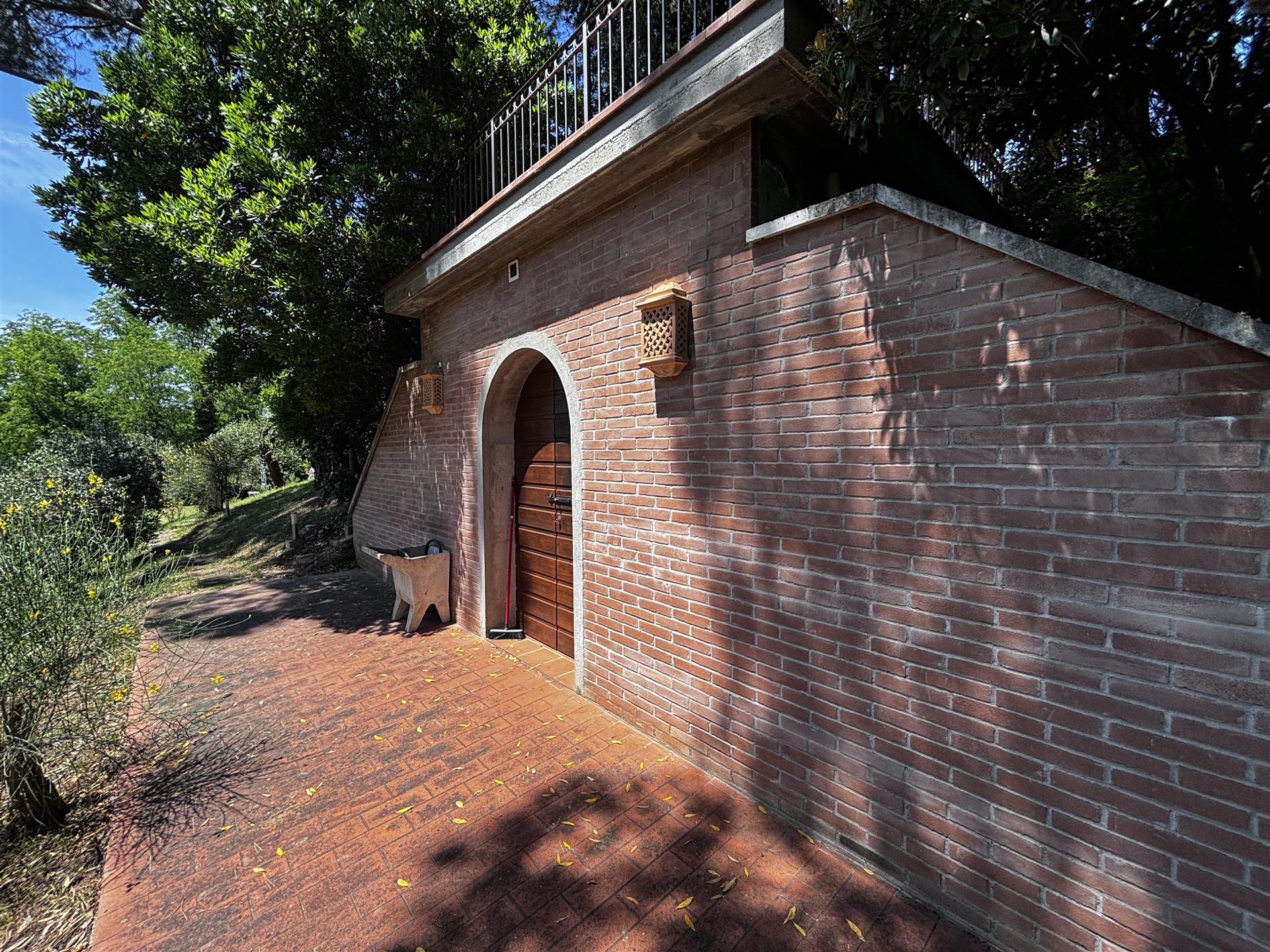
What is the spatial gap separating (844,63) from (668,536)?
91.9 inches

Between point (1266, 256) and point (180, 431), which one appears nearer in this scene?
point (1266, 256)

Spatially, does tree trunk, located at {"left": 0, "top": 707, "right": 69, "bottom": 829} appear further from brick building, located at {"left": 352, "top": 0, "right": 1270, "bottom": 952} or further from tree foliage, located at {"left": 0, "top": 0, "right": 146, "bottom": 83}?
tree foliage, located at {"left": 0, "top": 0, "right": 146, "bottom": 83}

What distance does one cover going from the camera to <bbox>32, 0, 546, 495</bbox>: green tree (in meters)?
4.88

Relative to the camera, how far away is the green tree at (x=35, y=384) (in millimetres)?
23172

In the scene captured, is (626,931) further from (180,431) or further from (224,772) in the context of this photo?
(180,431)

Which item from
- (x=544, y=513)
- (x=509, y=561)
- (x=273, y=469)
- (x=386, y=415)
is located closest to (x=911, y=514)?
(x=544, y=513)

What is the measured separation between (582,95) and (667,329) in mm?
2555

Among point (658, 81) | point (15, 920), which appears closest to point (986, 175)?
point (658, 81)

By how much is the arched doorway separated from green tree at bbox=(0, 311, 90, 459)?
102 feet

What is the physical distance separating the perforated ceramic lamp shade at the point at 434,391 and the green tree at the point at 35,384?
1173 inches

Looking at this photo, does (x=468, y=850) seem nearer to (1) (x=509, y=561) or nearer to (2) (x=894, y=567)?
(2) (x=894, y=567)

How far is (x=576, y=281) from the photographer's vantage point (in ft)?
→ 11.8

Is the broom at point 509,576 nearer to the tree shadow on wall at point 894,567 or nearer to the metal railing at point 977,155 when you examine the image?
the tree shadow on wall at point 894,567

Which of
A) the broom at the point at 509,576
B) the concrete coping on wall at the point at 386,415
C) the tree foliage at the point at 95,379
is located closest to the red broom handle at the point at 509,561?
the broom at the point at 509,576
